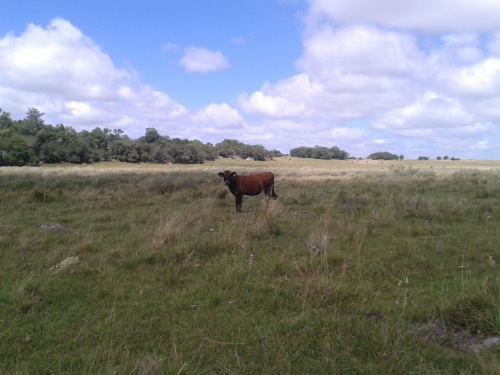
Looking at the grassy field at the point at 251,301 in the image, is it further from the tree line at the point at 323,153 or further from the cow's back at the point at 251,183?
the tree line at the point at 323,153

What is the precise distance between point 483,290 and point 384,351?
1.88 meters

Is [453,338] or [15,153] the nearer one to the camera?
[453,338]

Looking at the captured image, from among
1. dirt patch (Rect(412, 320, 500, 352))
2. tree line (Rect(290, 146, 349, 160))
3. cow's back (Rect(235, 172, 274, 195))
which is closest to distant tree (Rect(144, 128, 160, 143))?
tree line (Rect(290, 146, 349, 160))

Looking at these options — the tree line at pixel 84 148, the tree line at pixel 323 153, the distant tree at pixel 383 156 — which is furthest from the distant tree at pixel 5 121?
the distant tree at pixel 383 156

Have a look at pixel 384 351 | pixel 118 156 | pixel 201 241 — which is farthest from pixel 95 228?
pixel 118 156

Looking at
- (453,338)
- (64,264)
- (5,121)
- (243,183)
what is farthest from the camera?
(5,121)

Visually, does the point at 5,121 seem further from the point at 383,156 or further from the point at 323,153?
the point at 383,156

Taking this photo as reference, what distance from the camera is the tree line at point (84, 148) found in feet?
169

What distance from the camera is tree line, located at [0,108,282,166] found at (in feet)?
169

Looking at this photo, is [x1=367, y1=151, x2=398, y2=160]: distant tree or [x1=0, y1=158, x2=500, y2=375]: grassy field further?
[x1=367, y1=151, x2=398, y2=160]: distant tree

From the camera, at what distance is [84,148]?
58562 mm

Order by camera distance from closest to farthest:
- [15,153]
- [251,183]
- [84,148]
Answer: [251,183] < [15,153] < [84,148]

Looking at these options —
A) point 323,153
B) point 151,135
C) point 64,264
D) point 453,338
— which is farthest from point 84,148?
point 323,153

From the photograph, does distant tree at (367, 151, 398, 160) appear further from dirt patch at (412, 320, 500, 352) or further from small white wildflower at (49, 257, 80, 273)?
dirt patch at (412, 320, 500, 352)
